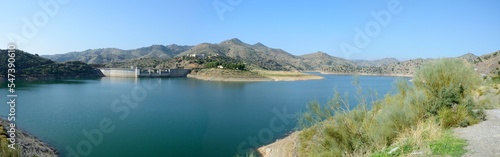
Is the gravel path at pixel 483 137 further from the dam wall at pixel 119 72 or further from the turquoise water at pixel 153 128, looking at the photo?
the dam wall at pixel 119 72

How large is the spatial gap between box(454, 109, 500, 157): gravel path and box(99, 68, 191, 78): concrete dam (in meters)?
74.9

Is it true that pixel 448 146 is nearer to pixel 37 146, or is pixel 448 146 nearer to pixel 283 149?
pixel 283 149

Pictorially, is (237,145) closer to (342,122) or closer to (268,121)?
(268,121)

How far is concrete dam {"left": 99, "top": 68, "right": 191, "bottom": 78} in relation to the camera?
75.4m

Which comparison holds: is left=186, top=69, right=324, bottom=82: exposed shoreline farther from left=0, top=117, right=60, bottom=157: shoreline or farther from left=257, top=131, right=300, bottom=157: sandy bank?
left=0, top=117, right=60, bottom=157: shoreline

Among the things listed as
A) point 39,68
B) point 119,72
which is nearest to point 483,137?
point 39,68

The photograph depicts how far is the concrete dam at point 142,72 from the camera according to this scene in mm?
75438

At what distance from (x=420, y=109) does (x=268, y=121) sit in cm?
1330

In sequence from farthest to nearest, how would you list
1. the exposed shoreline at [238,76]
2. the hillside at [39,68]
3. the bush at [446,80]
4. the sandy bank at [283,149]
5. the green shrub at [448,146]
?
the exposed shoreline at [238,76]
the hillside at [39,68]
the sandy bank at [283,149]
the bush at [446,80]
the green shrub at [448,146]

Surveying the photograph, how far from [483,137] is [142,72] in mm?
77109

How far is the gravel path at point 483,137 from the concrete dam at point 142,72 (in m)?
74.9

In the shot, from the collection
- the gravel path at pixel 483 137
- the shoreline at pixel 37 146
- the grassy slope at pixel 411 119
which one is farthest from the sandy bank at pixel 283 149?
the shoreline at pixel 37 146

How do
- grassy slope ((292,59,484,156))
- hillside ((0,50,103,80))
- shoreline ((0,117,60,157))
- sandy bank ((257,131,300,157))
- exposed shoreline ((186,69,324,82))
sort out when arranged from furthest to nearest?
exposed shoreline ((186,69,324,82)) → hillside ((0,50,103,80)) → shoreline ((0,117,60,157)) → sandy bank ((257,131,300,157)) → grassy slope ((292,59,484,156))

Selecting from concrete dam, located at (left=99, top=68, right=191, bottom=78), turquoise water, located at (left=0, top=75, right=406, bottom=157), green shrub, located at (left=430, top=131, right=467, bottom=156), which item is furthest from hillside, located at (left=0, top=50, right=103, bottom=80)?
green shrub, located at (left=430, top=131, right=467, bottom=156)
